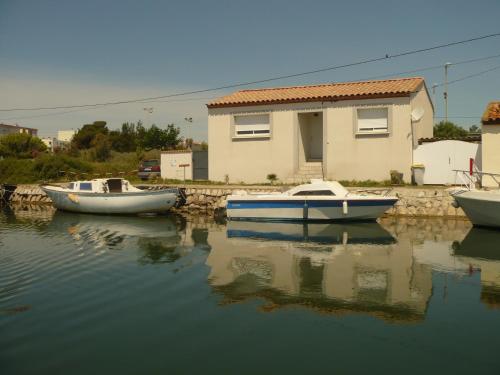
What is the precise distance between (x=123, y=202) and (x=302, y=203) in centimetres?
873

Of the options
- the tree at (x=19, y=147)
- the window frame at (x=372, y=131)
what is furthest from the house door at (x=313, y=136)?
the tree at (x=19, y=147)

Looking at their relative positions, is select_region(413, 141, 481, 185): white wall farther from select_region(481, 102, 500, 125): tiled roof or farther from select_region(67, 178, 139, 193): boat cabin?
select_region(67, 178, 139, 193): boat cabin

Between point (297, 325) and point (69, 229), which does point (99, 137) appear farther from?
point (297, 325)

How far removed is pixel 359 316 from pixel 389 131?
55.2 ft

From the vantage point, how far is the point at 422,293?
9.74 meters

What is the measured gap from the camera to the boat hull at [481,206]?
647 inches

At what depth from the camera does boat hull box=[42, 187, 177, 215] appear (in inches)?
874

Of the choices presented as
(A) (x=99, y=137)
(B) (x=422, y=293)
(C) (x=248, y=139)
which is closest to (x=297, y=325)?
(B) (x=422, y=293)

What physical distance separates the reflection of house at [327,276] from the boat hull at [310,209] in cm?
376

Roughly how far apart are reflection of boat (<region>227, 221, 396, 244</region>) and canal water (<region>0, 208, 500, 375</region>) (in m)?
0.20

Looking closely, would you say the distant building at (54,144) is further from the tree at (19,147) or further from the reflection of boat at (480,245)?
the reflection of boat at (480,245)

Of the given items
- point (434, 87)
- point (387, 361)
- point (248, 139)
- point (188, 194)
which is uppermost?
point (434, 87)

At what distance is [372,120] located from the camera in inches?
952

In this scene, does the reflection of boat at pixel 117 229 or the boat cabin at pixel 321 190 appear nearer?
the reflection of boat at pixel 117 229
